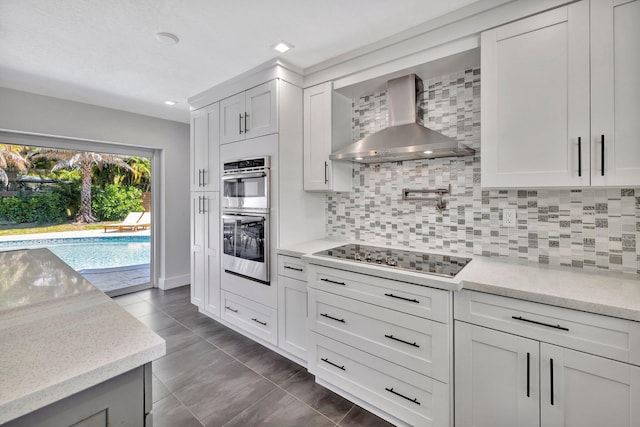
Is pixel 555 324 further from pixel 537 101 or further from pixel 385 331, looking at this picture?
pixel 537 101

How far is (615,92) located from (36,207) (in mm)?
5290

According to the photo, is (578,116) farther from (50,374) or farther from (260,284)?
(260,284)

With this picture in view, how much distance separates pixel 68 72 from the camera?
2.79 meters

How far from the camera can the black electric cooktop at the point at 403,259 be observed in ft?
5.96

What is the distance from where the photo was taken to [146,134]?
418 cm

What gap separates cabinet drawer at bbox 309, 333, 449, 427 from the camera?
167 cm

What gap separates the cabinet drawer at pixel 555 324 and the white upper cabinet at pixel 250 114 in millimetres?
1983

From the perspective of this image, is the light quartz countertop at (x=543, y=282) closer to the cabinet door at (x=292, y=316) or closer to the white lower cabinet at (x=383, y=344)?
the white lower cabinet at (x=383, y=344)

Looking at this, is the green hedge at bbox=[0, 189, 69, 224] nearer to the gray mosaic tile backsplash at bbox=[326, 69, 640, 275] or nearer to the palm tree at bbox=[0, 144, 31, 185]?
the palm tree at bbox=[0, 144, 31, 185]

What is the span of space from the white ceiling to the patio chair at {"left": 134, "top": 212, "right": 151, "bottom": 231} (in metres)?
1.91

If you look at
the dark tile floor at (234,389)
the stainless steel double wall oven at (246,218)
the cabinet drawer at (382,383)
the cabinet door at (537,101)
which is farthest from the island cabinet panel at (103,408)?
the cabinet door at (537,101)

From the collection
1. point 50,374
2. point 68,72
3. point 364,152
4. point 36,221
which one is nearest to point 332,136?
point 364,152

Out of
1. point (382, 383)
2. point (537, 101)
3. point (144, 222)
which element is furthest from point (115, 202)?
point (537, 101)

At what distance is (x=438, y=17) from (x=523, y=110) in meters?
0.85
